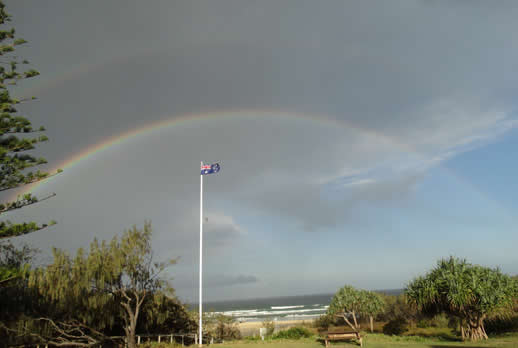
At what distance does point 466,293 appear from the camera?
698 inches

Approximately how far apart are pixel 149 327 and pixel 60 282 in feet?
20.0

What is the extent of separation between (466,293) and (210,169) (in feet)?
50.0

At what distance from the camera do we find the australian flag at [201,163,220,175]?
22391mm

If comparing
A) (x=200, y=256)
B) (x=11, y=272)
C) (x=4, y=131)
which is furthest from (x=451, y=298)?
(x=4, y=131)

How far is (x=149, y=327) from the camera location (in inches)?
827

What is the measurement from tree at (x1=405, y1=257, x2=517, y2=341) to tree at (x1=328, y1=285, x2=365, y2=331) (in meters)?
4.19

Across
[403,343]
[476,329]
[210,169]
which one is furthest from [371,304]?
[210,169]

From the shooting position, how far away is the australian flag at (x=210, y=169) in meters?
22.4

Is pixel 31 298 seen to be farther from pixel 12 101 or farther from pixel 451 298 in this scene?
pixel 451 298

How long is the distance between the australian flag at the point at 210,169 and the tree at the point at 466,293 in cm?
1328

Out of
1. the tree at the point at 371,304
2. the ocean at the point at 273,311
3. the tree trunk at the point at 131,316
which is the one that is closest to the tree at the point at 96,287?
the tree trunk at the point at 131,316

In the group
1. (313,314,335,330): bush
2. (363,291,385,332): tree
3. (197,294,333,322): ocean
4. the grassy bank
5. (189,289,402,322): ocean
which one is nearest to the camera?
the grassy bank

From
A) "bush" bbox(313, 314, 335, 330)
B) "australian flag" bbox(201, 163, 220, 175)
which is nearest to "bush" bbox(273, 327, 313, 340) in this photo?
"bush" bbox(313, 314, 335, 330)

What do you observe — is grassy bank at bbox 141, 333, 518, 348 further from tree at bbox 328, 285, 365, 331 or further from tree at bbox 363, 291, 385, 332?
tree at bbox 363, 291, 385, 332
